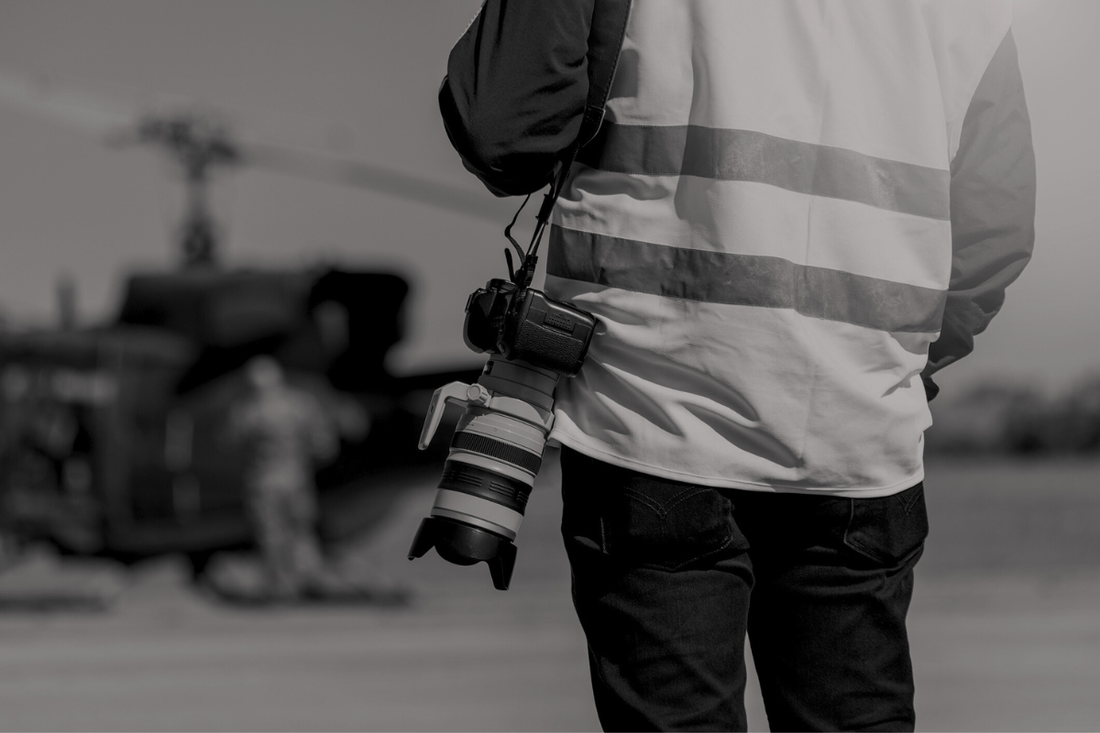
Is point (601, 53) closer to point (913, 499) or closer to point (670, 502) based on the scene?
point (670, 502)

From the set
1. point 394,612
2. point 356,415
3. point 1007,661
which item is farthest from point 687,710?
point 356,415

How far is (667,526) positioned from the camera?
854mm

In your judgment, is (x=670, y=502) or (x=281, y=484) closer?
(x=670, y=502)

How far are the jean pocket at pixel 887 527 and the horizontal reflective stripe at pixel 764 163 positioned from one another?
0.26 metres

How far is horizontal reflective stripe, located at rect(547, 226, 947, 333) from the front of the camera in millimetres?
881

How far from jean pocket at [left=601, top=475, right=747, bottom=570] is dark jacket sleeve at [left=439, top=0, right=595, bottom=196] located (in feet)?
0.98

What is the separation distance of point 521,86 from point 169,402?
733cm

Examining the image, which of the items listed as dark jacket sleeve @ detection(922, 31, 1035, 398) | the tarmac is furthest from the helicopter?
dark jacket sleeve @ detection(922, 31, 1035, 398)

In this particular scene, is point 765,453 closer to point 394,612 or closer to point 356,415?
point 394,612

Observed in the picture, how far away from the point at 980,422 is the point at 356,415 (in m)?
7.31

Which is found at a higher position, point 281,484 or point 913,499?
point 913,499

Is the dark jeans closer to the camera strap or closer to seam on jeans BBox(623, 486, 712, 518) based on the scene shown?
seam on jeans BBox(623, 486, 712, 518)

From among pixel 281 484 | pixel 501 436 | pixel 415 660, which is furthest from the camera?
pixel 281 484

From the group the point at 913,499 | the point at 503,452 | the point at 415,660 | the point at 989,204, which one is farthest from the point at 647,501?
the point at 415,660
